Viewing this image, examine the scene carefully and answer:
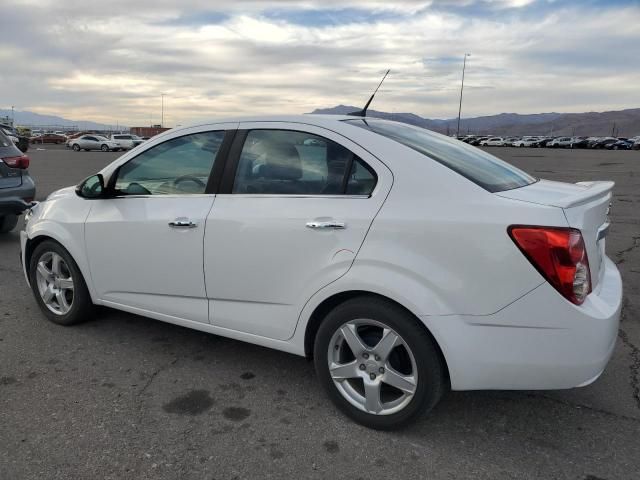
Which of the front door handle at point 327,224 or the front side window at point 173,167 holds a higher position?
the front side window at point 173,167

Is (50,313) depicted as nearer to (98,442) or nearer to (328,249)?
(98,442)

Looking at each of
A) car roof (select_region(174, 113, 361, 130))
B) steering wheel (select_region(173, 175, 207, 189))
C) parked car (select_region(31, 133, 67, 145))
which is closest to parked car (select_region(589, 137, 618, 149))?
parked car (select_region(31, 133, 67, 145))

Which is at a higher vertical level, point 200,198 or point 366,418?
point 200,198

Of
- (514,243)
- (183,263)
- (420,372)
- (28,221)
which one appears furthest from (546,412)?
(28,221)

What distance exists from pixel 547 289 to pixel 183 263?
206 cm

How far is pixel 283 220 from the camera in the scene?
2881 mm

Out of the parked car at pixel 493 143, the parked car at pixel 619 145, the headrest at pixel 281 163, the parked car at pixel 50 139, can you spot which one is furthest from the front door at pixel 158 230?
the parked car at pixel 493 143

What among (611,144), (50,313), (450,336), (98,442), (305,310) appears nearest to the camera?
(450,336)

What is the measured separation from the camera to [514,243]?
2.34 m

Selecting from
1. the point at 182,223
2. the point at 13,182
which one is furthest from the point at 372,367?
the point at 13,182

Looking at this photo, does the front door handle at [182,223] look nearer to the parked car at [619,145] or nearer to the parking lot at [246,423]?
the parking lot at [246,423]

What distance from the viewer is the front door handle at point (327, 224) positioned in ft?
8.89

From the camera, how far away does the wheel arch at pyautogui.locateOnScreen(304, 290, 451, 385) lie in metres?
2.57

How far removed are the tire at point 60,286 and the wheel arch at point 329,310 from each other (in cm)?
196
